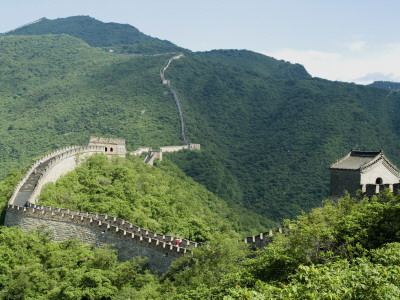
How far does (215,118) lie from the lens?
143m

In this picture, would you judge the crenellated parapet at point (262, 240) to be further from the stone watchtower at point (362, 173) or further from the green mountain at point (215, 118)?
the green mountain at point (215, 118)

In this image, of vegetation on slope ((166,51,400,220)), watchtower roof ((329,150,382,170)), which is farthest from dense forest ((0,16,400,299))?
watchtower roof ((329,150,382,170))

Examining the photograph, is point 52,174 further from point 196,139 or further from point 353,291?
point 196,139

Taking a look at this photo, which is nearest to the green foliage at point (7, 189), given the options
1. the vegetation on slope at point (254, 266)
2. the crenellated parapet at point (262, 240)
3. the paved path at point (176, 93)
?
the vegetation on slope at point (254, 266)

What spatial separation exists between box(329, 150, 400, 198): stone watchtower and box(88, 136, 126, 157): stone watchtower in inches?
1254

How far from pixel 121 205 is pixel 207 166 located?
2114 inches

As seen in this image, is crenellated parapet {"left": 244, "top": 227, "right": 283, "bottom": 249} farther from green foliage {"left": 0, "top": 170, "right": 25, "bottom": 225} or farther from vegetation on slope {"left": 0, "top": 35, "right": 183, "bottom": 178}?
vegetation on slope {"left": 0, "top": 35, "right": 183, "bottom": 178}

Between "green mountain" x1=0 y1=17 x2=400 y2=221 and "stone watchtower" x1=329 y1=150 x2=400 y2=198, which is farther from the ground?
"green mountain" x1=0 y1=17 x2=400 y2=221

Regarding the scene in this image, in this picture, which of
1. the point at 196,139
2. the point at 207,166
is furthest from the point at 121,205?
the point at 196,139

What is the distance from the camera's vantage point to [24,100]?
15050cm

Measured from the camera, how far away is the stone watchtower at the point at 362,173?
118 ft

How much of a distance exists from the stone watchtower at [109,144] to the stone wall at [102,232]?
20765 millimetres

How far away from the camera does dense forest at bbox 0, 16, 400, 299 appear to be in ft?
77.8

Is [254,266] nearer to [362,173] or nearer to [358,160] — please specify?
[362,173]
